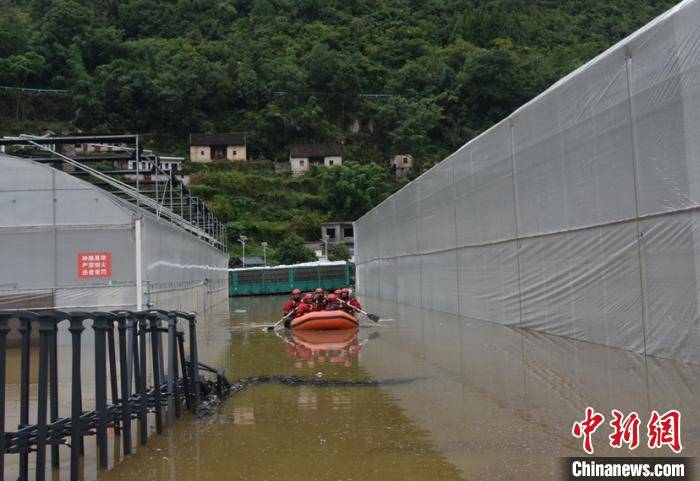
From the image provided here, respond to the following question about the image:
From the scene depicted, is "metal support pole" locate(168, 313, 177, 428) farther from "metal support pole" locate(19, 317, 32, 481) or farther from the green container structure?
the green container structure

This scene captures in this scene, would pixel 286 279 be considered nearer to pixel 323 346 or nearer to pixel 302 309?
pixel 302 309

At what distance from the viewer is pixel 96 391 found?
647 centimetres

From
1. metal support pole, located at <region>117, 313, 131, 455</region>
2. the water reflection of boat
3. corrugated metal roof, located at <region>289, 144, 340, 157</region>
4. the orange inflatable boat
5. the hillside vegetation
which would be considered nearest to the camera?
metal support pole, located at <region>117, 313, 131, 455</region>

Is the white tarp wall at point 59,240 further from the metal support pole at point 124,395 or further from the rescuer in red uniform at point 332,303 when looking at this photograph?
the metal support pole at point 124,395

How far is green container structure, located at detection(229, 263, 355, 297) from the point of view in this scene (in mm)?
56188

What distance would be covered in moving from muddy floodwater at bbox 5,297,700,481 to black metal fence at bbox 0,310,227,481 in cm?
33

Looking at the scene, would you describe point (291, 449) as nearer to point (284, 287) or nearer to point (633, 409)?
point (633, 409)

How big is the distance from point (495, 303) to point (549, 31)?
11414 centimetres

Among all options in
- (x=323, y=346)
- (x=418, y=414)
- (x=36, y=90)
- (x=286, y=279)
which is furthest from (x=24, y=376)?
(x=36, y=90)

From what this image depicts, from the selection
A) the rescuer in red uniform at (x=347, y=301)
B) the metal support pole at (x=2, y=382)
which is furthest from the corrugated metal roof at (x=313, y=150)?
the metal support pole at (x=2, y=382)

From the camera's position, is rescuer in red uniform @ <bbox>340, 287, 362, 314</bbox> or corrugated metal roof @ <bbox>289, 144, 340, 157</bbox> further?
corrugated metal roof @ <bbox>289, 144, 340, 157</bbox>

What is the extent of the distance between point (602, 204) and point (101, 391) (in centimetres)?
Result: 1000

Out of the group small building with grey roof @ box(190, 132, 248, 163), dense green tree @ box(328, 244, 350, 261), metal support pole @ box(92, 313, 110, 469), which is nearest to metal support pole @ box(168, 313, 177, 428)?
metal support pole @ box(92, 313, 110, 469)

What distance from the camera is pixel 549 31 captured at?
123812mm
